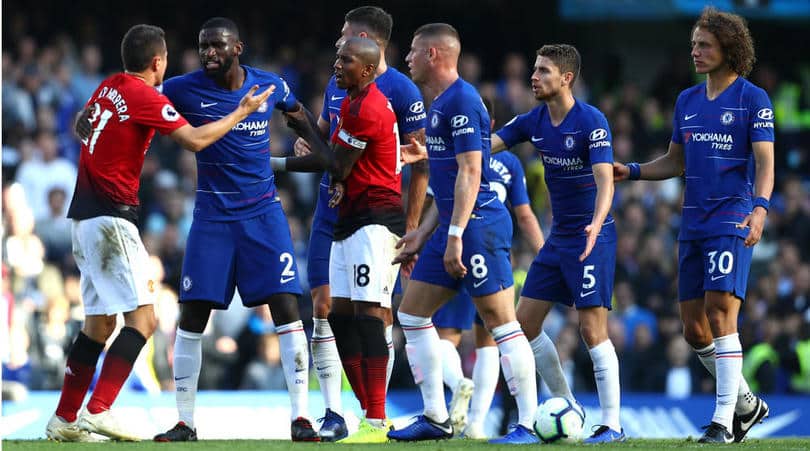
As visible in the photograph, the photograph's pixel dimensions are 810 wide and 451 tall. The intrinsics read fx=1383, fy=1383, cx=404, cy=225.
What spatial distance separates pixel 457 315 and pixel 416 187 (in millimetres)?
2132

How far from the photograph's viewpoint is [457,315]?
1075 cm

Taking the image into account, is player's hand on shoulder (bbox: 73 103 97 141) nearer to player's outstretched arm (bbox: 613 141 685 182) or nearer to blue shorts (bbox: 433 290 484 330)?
player's outstretched arm (bbox: 613 141 685 182)

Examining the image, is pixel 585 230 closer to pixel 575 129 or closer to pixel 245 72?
pixel 575 129

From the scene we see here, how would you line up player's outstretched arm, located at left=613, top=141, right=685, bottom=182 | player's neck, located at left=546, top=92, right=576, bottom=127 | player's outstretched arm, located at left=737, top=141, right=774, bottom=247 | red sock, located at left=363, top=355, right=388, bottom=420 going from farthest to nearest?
player's outstretched arm, located at left=613, top=141, right=685, bottom=182, player's neck, located at left=546, top=92, right=576, bottom=127, red sock, located at left=363, top=355, right=388, bottom=420, player's outstretched arm, located at left=737, top=141, right=774, bottom=247

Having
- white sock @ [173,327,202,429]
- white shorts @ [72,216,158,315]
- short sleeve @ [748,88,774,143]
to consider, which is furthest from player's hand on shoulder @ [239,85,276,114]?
short sleeve @ [748,88,774,143]

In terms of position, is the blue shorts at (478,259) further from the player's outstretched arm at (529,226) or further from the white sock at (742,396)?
the player's outstretched arm at (529,226)

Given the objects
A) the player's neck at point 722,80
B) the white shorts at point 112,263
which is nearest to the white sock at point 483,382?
the player's neck at point 722,80

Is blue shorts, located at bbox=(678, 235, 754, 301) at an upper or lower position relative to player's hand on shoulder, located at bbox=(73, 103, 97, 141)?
lower

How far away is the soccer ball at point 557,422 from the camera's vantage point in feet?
26.5

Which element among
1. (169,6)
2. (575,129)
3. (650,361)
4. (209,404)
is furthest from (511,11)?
(575,129)

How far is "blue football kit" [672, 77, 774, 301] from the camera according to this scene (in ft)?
27.7

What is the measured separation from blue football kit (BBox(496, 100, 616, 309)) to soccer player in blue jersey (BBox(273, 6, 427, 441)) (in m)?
0.79

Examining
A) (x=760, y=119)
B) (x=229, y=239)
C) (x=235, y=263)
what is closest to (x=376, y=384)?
(x=235, y=263)

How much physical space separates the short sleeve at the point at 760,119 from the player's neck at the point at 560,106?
3.61 feet
